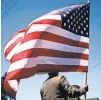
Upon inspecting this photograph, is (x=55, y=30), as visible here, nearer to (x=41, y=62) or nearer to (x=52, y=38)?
(x=52, y=38)

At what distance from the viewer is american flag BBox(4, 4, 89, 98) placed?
5.51 m

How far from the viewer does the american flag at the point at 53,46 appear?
5508 mm

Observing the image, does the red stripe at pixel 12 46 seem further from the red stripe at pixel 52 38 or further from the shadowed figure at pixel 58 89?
the shadowed figure at pixel 58 89

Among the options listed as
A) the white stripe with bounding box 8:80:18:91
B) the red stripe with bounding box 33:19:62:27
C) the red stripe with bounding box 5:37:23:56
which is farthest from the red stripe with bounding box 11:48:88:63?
the red stripe with bounding box 5:37:23:56

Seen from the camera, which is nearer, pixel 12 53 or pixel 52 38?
pixel 52 38

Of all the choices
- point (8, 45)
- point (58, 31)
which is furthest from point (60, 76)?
point (8, 45)

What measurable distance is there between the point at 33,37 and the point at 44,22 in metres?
0.39

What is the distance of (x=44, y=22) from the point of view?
607 centimetres

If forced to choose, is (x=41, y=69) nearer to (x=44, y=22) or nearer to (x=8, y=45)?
(x=44, y=22)

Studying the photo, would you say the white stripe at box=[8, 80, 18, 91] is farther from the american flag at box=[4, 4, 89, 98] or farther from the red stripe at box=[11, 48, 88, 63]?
the red stripe at box=[11, 48, 88, 63]

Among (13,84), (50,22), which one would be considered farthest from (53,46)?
(13,84)

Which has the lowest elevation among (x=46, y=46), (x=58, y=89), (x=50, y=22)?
(x=58, y=89)

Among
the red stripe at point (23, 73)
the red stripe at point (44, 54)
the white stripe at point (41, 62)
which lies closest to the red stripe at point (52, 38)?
the red stripe at point (44, 54)

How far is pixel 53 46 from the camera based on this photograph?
5770 mm
